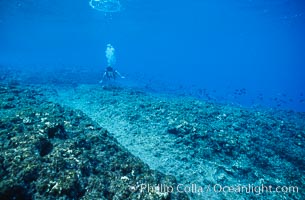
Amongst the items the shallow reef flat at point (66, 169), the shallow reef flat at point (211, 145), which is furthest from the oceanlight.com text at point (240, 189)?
the shallow reef flat at point (66, 169)

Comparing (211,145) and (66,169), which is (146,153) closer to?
(211,145)

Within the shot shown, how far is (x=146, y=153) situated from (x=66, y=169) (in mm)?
3514

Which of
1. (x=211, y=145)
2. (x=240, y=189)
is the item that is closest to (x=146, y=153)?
(x=211, y=145)

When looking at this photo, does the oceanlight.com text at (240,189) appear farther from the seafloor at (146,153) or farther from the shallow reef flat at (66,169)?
the shallow reef flat at (66,169)

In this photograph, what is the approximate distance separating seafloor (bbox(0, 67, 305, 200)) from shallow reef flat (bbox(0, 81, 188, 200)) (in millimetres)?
16

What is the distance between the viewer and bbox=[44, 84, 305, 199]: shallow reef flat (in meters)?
5.97

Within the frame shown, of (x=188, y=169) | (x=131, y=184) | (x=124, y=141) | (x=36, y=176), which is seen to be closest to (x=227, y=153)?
(x=188, y=169)

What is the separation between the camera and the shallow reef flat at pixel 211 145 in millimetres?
5969

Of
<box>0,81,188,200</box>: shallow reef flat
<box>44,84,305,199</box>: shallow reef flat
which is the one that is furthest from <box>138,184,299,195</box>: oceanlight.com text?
<box>0,81,188,200</box>: shallow reef flat

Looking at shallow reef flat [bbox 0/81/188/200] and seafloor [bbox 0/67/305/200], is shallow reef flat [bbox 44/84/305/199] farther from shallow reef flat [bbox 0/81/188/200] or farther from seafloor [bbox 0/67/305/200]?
shallow reef flat [bbox 0/81/188/200]

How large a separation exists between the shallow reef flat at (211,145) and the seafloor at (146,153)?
29 mm

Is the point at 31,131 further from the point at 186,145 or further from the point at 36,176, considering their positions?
the point at 186,145

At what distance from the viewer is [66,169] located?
386 cm

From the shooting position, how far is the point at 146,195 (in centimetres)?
363
